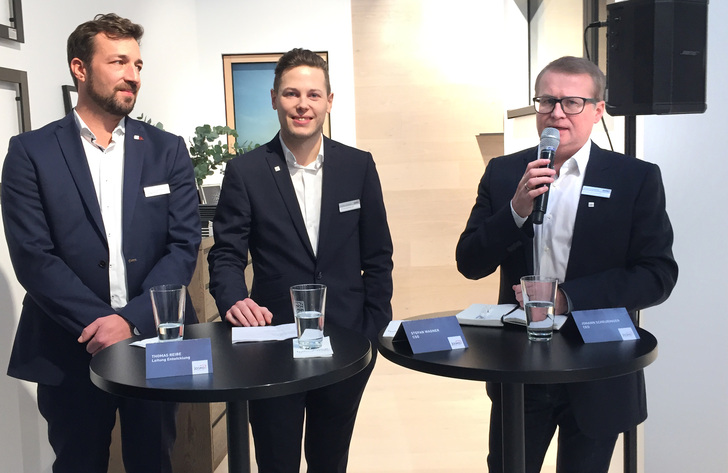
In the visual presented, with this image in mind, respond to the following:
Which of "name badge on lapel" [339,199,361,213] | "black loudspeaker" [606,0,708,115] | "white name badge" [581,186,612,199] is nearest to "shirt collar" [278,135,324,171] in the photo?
"name badge on lapel" [339,199,361,213]

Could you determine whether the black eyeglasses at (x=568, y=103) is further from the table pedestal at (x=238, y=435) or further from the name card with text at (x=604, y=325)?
the table pedestal at (x=238, y=435)

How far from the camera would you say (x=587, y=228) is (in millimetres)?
2072

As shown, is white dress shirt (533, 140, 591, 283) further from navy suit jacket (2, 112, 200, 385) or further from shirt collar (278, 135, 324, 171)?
navy suit jacket (2, 112, 200, 385)

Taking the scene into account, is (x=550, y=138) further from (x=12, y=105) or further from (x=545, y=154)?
(x=12, y=105)

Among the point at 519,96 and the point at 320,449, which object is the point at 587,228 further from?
the point at 519,96

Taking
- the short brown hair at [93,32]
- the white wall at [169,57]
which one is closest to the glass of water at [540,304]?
the short brown hair at [93,32]

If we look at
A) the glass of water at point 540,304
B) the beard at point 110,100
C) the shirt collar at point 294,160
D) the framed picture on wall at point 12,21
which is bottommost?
the glass of water at point 540,304

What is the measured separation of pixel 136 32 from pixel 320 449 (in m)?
1.44

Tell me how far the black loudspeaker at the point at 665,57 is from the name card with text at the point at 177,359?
71.3 inches

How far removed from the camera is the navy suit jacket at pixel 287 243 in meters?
2.26

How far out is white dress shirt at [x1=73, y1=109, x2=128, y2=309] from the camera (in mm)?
2291

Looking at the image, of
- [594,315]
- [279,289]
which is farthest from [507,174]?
[279,289]

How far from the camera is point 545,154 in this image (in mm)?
1911

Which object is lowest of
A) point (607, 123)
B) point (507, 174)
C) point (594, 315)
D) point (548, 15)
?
point (594, 315)
